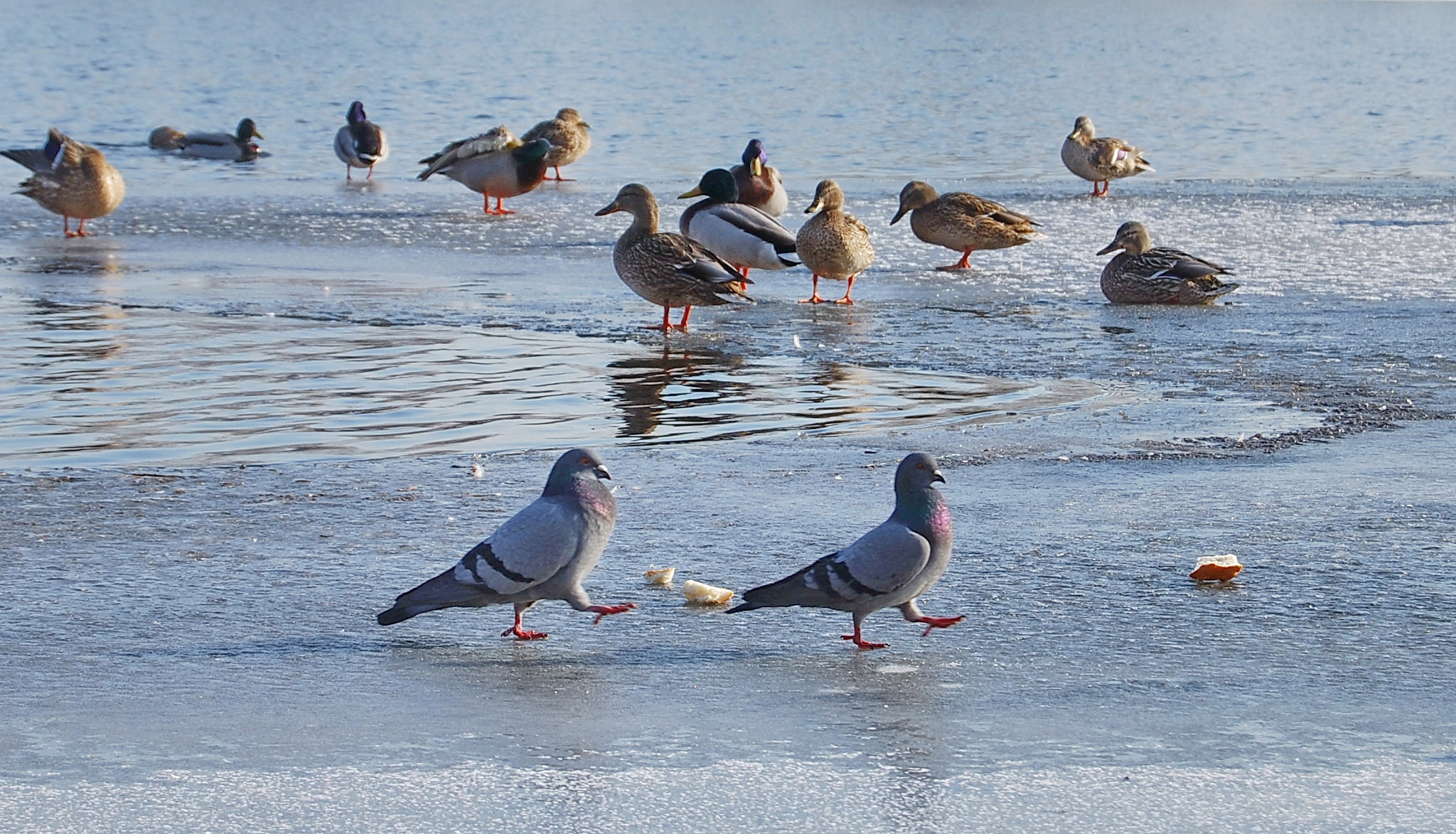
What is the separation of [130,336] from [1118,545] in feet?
21.0

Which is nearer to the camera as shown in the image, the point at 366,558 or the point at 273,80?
the point at 366,558

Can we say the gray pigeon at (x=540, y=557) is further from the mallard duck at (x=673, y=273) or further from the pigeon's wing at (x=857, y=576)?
the mallard duck at (x=673, y=273)

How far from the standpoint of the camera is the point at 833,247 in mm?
12195

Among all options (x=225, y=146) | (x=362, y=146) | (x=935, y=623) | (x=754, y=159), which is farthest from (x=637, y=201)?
(x=225, y=146)

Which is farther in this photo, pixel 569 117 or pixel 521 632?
pixel 569 117

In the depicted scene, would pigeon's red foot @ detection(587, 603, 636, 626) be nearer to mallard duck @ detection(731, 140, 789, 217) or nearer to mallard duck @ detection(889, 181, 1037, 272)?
mallard duck @ detection(889, 181, 1037, 272)

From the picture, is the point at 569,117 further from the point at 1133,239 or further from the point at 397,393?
the point at 397,393

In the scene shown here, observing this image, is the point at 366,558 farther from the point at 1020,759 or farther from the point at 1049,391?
the point at 1049,391

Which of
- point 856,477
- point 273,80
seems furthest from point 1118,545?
point 273,80

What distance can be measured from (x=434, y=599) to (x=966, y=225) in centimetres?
958

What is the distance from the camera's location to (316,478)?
22.6 ft

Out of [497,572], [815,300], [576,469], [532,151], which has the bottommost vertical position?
[497,572]

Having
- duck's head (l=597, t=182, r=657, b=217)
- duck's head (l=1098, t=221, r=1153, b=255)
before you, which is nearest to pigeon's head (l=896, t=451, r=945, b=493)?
duck's head (l=597, t=182, r=657, b=217)

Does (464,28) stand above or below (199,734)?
above
